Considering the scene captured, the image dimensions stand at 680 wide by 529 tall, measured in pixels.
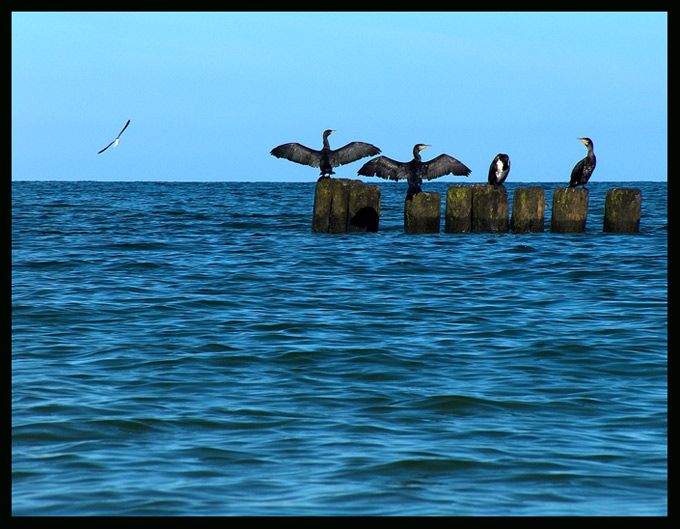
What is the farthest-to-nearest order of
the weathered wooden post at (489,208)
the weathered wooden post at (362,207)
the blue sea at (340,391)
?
the weathered wooden post at (362,207), the weathered wooden post at (489,208), the blue sea at (340,391)

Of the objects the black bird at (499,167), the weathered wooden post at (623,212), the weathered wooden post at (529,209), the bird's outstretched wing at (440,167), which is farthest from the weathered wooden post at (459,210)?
the weathered wooden post at (623,212)

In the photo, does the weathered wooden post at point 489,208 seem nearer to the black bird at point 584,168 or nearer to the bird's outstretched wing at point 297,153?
the black bird at point 584,168

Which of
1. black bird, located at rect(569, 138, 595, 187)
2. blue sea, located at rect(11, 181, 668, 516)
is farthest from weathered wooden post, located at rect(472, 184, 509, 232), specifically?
blue sea, located at rect(11, 181, 668, 516)

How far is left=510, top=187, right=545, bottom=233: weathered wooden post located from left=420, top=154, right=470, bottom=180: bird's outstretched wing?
1572mm

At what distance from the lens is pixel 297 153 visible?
19953mm

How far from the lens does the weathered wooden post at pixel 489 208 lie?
19922 mm

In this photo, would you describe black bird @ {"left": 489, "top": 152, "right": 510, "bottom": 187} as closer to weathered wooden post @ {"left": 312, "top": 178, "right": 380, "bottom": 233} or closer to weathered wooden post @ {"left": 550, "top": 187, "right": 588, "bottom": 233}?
weathered wooden post @ {"left": 550, "top": 187, "right": 588, "bottom": 233}

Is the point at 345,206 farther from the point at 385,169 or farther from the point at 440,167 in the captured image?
the point at 440,167

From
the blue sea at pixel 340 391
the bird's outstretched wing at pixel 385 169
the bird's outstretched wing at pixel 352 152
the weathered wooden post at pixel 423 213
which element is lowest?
the blue sea at pixel 340 391

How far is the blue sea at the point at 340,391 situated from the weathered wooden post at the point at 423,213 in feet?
18.7

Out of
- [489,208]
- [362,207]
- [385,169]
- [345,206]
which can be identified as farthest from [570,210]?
[345,206]

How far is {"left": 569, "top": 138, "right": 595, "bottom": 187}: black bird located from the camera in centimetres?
2011
